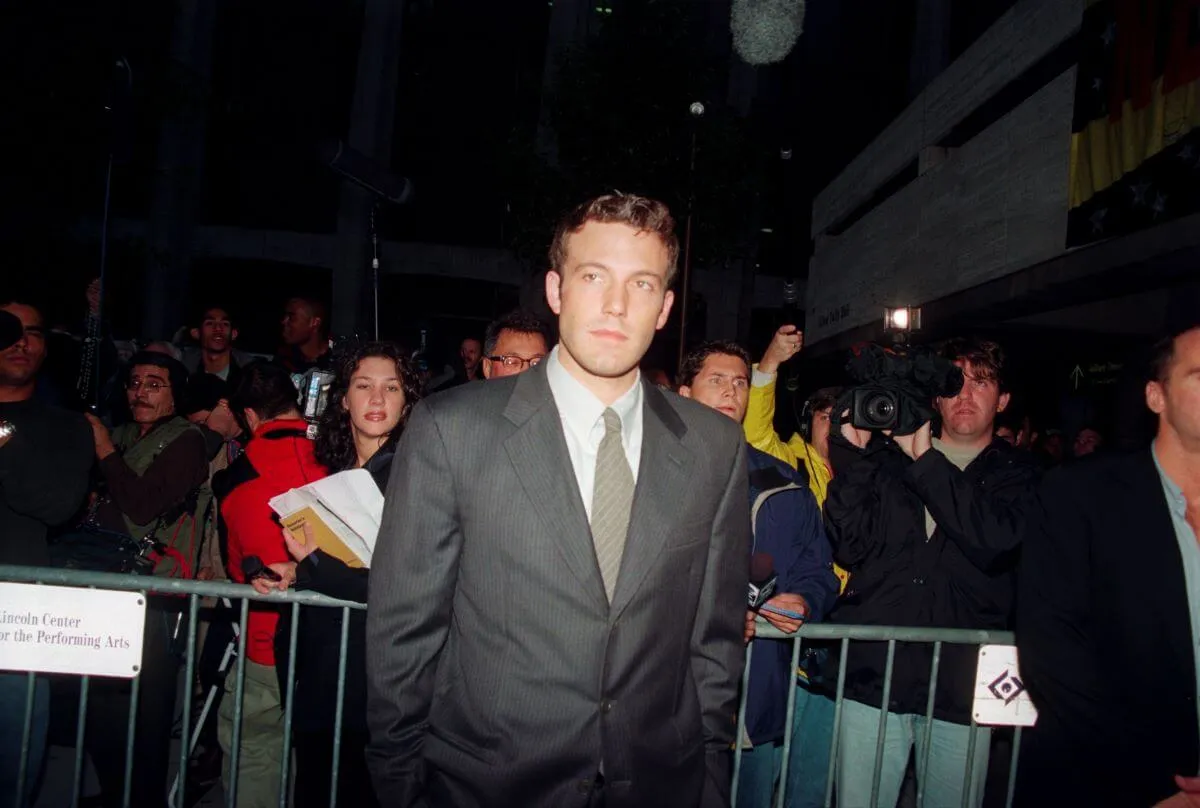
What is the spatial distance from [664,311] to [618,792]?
1234 millimetres

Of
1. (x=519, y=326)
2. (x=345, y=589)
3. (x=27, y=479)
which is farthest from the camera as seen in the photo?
(x=519, y=326)

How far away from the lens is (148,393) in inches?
167

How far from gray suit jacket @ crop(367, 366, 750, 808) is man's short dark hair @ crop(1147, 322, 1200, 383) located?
1837 mm

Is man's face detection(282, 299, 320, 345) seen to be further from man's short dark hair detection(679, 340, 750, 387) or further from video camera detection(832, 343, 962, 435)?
video camera detection(832, 343, 962, 435)

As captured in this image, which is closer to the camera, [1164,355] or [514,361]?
[1164,355]

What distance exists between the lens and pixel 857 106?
17.7m

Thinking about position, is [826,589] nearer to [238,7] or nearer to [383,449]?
[383,449]

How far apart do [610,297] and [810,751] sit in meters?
2.65

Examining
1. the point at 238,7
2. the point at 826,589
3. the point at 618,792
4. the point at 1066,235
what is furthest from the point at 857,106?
the point at 618,792

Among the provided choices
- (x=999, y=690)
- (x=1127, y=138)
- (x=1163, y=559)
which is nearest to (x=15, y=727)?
(x=999, y=690)

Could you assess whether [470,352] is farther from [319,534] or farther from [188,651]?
[188,651]

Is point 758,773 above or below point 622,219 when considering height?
below

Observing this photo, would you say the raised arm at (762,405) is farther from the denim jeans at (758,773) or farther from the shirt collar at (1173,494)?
the shirt collar at (1173,494)

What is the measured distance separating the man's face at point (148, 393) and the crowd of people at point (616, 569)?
17mm
